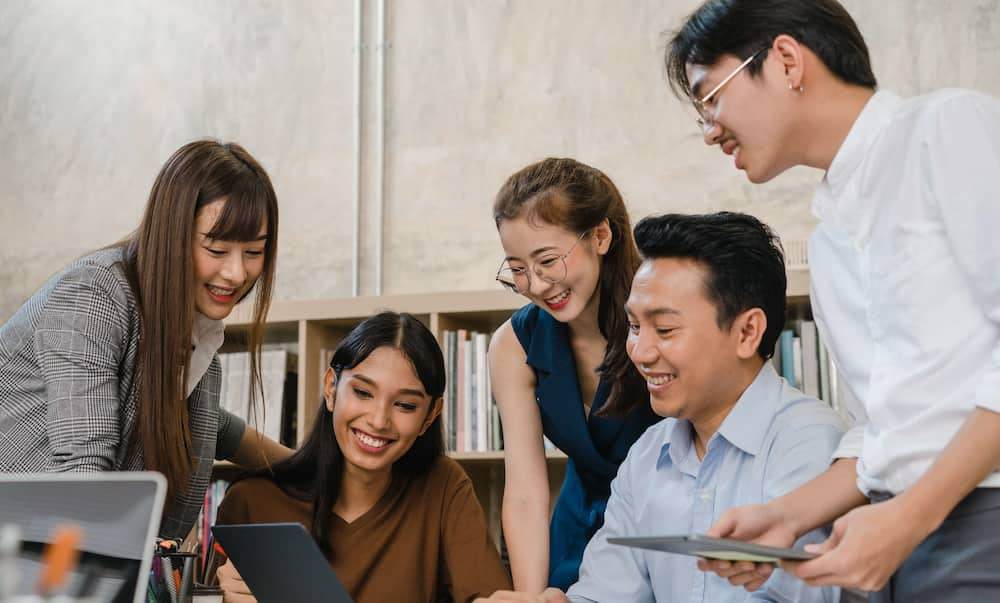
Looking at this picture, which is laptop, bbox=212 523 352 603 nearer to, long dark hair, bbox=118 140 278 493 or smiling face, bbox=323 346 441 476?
long dark hair, bbox=118 140 278 493

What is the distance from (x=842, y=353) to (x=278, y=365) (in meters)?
2.40

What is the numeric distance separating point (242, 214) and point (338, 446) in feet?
1.90

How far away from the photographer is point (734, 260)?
178 cm

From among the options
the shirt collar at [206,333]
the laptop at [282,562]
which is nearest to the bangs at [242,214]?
the shirt collar at [206,333]

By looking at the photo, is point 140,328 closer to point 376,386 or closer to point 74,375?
point 74,375

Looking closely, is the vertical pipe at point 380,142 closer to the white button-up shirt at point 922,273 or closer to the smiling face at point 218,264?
the smiling face at point 218,264

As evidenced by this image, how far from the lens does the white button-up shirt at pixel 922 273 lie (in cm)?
111

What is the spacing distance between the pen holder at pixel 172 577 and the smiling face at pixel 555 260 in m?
0.83

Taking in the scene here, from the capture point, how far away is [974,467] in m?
1.08

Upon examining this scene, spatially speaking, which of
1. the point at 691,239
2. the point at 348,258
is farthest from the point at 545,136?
the point at 691,239

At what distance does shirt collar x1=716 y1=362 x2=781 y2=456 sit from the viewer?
5.50ft

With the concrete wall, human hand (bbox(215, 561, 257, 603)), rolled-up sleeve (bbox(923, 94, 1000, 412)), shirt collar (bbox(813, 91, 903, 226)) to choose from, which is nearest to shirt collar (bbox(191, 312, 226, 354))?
human hand (bbox(215, 561, 257, 603))

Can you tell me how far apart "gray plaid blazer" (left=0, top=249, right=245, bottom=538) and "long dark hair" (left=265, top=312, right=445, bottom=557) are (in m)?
0.45

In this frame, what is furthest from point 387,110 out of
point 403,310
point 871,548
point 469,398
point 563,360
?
point 871,548
